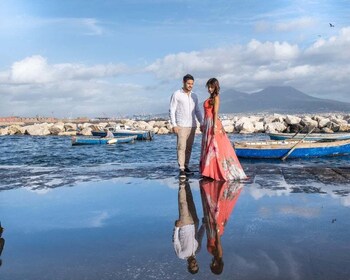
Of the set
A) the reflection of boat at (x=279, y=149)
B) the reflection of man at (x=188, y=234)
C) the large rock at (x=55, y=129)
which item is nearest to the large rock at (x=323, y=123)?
the reflection of boat at (x=279, y=149)

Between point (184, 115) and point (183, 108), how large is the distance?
15cm

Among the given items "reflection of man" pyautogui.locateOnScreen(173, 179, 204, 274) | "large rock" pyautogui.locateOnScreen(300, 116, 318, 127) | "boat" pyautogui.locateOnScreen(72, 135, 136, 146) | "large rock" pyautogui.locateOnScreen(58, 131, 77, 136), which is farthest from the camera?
"large rock" pyautogui.locateOnScreen(58, 131, 77, 136)

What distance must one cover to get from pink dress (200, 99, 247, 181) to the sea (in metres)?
0.35

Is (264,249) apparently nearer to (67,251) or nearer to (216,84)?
(67,251)

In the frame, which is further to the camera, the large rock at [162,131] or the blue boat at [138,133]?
the large rock at [162,131]

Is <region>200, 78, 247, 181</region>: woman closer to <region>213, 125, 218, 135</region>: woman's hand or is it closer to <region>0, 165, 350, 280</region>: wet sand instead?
<region>213, 125, 218, 135</region>: woman's hand

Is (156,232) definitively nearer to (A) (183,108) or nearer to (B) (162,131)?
(A) (183,108)

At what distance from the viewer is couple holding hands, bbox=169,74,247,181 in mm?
7095

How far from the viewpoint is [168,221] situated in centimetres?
444

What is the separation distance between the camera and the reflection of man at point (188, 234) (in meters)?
3.16

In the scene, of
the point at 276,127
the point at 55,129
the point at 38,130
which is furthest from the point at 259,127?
the point at 38,130

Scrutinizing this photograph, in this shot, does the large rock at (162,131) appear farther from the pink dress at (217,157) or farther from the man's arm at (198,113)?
the pink dress at (217,157)

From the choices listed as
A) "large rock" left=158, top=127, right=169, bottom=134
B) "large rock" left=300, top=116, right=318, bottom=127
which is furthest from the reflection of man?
"large rock" left=158, top=127, right=169, bottom=134

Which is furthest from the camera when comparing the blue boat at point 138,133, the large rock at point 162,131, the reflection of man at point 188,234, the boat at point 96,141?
the large rock at point 162,131
